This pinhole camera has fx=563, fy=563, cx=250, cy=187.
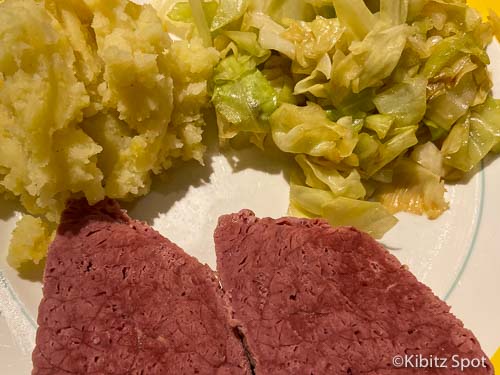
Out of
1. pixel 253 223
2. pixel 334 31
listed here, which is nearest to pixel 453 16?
pixel 334 31

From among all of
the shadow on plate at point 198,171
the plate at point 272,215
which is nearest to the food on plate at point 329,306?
the plate at point 272,215

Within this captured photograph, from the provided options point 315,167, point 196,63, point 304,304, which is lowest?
point 304,304

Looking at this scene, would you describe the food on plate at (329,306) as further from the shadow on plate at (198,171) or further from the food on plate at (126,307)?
the shadow on plate at (198,171)

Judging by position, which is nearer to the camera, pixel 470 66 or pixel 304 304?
pixel 304 304

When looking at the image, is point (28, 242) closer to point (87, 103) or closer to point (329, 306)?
point (87, 103)

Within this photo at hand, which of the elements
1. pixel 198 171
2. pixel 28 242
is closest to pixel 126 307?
pixel 28 242

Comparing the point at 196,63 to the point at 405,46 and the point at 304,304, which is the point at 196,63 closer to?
the point at 405,46
